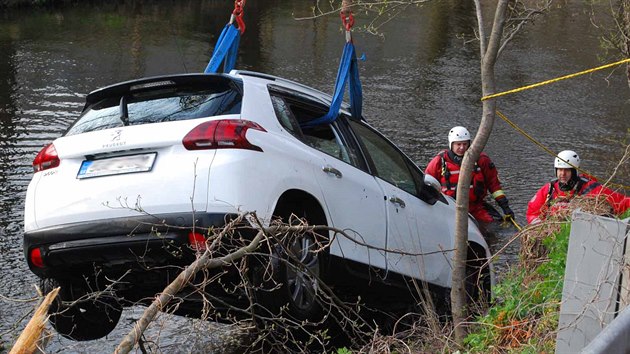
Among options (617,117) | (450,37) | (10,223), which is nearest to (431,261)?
(10,223)

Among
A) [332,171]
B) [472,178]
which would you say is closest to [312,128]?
[332,171]

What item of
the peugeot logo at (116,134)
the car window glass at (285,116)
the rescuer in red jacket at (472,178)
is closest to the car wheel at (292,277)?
the car window glass at (285,116)

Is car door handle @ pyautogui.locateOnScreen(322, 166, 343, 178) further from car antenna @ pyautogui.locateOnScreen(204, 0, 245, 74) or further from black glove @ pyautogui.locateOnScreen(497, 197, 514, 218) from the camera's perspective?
black glove @ pyautogui.locateOnScreen(497, 197, 514, 218)

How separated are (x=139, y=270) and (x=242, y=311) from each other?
0.67 meters

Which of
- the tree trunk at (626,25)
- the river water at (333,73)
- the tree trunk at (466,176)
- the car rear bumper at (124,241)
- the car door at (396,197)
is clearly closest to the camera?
the car rear bumper at (124,241)

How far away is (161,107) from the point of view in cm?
597

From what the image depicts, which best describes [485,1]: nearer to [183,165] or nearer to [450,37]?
[450,37]

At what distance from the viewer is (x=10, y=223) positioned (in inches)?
410

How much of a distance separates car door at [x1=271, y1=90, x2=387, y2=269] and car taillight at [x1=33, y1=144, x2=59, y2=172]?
1451 millimetres

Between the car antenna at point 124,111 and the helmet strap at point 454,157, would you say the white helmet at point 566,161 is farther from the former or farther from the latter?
the car antenna at point 124,111

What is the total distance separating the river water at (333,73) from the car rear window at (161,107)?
6.01ft

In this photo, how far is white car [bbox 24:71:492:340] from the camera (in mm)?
5465

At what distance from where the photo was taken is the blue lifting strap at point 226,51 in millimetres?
7223

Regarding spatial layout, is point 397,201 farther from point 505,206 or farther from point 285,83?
point 505,206
